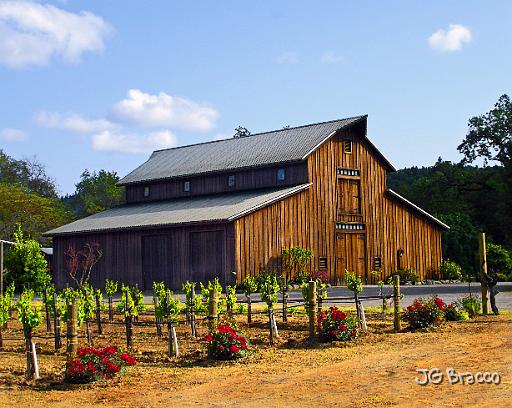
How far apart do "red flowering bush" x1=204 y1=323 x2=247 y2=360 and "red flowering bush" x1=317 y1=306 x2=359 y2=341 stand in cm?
305

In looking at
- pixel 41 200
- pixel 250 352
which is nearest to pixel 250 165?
pixel 250 352

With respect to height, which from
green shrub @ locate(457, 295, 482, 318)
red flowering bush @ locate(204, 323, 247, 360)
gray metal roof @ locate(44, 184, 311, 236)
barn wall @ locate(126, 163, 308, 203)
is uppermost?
barn wall @ locate(126, 163, 308, 203)

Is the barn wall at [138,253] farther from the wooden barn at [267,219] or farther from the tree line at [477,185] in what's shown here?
the tree line at [477,185]

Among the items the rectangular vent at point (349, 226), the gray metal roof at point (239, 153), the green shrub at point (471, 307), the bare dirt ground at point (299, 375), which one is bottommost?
the bare dirt ground at point (299, 375)

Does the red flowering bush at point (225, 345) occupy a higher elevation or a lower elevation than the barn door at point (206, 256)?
lower

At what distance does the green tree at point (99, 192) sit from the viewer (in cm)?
12281

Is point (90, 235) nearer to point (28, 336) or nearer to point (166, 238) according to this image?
point (166, 238)

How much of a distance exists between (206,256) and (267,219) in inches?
160

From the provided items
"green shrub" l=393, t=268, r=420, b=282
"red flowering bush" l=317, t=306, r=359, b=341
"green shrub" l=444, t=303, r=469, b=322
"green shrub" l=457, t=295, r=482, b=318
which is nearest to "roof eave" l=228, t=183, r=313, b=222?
"green shrub" l=393, t=268, r=420, b=282

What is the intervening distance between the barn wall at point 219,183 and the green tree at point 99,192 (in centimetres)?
5055

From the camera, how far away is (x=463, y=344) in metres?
20.1

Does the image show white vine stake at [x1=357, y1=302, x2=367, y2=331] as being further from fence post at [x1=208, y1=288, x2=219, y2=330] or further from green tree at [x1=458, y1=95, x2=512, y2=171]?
green tree at [x1=458, y1=95, x2=512, y2=171]

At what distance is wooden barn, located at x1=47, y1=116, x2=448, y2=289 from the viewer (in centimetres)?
4650

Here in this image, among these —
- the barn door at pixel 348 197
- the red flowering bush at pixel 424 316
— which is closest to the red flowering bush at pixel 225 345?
the red flowering bush at pixel 424 316
